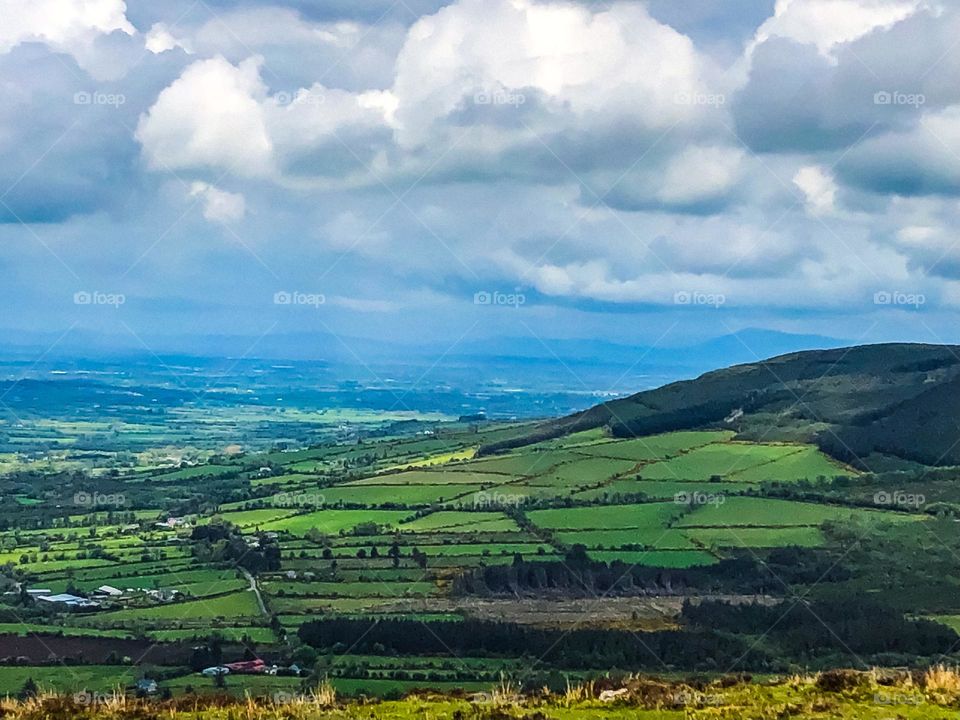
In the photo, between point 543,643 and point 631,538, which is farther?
point 631,538

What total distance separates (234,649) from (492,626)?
916cm

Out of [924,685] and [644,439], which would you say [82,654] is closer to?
[924,685]

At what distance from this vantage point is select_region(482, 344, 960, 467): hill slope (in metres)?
78.4

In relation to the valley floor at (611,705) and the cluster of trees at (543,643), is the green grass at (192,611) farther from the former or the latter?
the valley floor at (611,705)

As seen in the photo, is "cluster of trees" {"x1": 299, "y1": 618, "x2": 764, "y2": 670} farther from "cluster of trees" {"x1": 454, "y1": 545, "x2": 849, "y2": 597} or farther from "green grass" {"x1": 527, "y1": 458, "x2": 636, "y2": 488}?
"green grass" {"x1": 527, "y1": 458, "x2": 636, "y2": 488}

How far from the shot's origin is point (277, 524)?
58750 mm

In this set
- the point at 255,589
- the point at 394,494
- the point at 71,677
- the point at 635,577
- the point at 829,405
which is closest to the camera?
the point at 71,677

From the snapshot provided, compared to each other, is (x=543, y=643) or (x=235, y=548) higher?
(x=235, y=548)

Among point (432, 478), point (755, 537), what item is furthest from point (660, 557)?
point (432, 478)

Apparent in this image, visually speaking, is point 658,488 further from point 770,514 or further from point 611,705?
point 611,705

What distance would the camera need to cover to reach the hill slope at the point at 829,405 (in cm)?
7844

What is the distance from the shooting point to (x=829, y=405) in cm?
9619

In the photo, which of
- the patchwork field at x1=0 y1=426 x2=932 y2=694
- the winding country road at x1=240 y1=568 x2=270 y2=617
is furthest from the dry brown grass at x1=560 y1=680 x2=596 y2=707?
the winding country road at x1=240 y1=568 x2=270 y2=617

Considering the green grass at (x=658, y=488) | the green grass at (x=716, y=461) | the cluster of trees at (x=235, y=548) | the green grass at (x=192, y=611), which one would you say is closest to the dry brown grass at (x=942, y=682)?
the green grass at (x=192, y=611)
